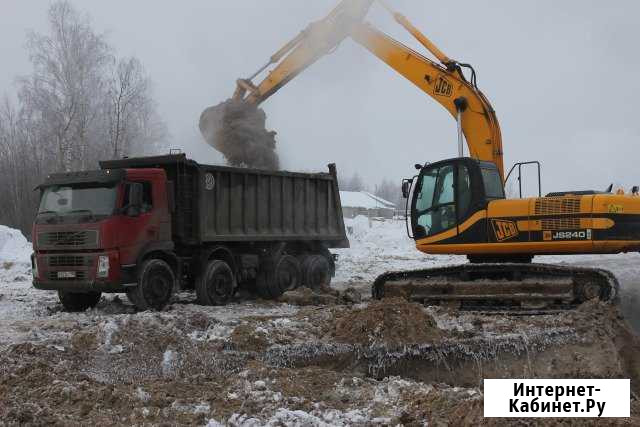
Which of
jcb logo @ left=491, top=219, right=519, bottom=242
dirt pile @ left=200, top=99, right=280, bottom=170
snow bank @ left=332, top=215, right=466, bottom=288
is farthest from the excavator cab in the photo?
dirt pile @ left=200, top=99, right=280, bottom=170

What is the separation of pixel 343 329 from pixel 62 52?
98.8 feet

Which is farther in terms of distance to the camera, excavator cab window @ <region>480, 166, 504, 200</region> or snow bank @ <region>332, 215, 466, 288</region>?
snow bank @ <region>332, 215, 466, 288</region>

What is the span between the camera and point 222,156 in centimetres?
1666

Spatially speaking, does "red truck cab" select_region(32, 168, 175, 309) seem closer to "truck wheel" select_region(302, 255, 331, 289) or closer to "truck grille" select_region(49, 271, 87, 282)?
"truck grille" select_region(49, 271, 87, 282)

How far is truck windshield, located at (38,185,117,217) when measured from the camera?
11.1 m

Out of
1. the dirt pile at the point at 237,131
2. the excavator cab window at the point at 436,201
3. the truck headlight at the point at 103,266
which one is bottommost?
the truck headlight at the point at 103,266

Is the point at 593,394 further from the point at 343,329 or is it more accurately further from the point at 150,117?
the point at 150,117

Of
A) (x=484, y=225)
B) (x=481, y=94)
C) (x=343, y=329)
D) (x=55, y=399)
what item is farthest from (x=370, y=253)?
(x=55, y=399)

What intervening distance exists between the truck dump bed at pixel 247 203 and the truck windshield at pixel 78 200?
4.77 ft

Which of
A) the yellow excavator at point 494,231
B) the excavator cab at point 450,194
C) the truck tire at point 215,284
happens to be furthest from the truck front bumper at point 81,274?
the excavator cab at point 450,194

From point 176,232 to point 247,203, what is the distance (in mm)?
1835

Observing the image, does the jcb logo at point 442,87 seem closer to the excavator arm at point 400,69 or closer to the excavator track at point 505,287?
the excavator arm at point 400,69

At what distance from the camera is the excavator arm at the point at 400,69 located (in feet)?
39.2

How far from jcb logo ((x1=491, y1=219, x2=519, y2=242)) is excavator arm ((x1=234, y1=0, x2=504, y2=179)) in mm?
2182
